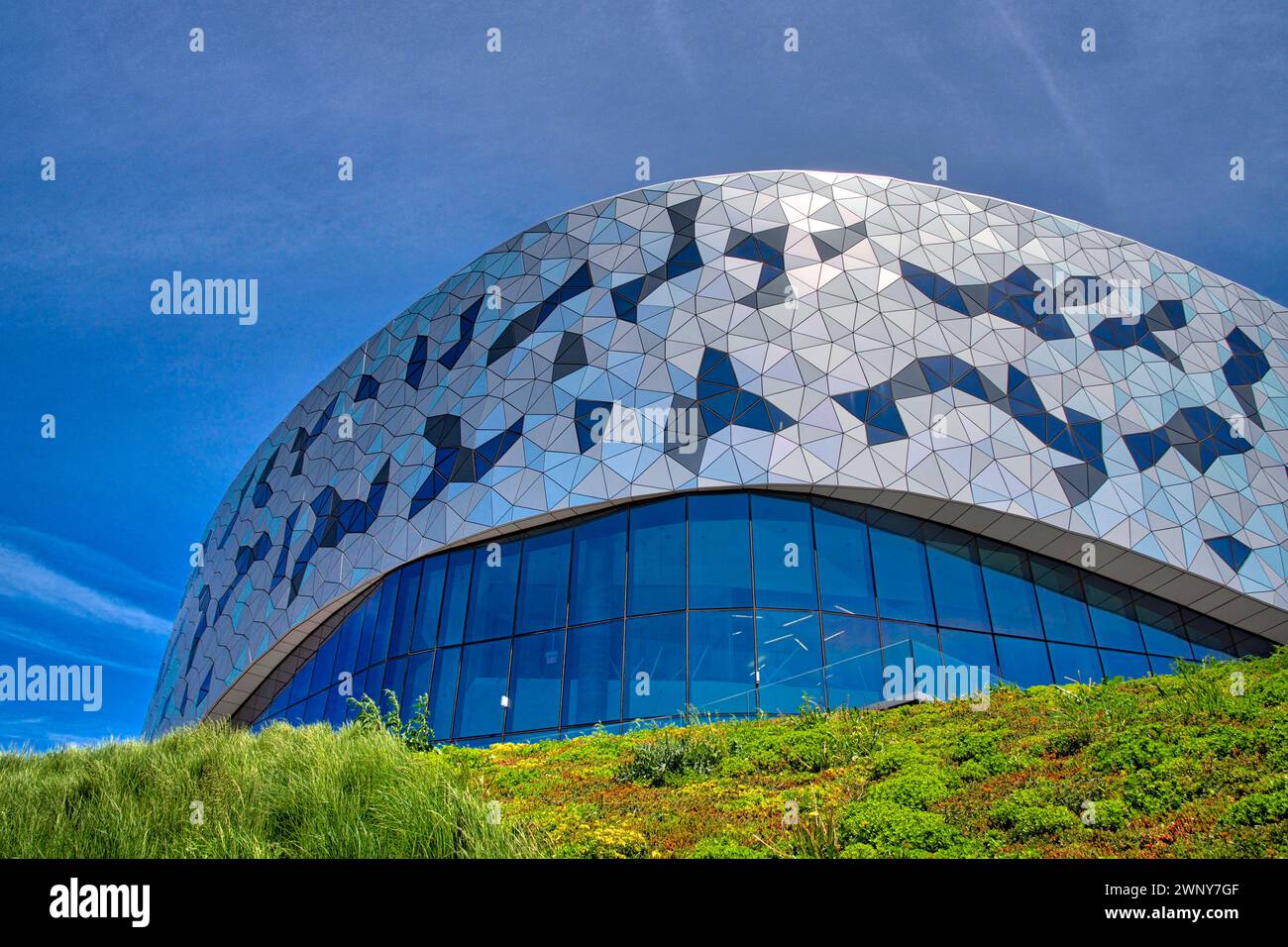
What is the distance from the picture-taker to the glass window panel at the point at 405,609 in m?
26.9

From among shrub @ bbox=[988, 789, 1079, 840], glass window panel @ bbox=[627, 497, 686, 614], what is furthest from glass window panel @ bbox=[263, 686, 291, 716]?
shrub @ bbox=[988, 789, 1079, 840]

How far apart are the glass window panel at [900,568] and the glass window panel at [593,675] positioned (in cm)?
667

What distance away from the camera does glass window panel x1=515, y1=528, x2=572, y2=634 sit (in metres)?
24.8

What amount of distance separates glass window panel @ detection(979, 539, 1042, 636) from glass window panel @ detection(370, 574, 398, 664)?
16358 millimetres

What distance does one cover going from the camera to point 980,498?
80.8 feet

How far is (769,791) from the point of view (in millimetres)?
10984

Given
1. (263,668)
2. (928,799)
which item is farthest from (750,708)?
(263,668)

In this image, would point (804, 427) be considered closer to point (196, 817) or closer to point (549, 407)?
point (549, 407)

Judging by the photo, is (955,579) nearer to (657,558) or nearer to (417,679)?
(657,558)

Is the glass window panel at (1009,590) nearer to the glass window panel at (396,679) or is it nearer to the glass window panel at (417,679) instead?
the glass window panel at (417,679)

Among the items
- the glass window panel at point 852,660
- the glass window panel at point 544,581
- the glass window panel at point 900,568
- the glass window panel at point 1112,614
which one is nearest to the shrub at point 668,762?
the glass window panel at point 852,660

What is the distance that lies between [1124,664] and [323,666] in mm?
23402

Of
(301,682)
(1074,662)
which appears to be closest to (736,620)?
(1074,662)

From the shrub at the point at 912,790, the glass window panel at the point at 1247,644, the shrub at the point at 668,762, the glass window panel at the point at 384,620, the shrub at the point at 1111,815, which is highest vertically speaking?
the glass window panel at the point at 384,620
